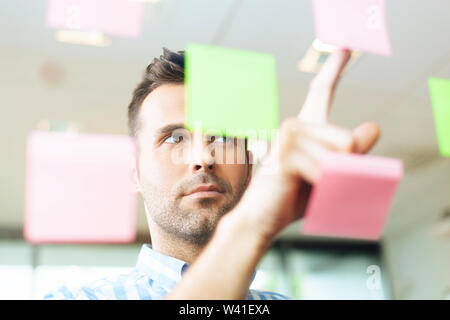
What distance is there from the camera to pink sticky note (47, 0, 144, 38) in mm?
419

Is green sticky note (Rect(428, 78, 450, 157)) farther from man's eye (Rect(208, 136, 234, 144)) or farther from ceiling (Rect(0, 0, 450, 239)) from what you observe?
man's eye (Rect(208, 136, 234, 144))

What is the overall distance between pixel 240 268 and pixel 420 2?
0.65m

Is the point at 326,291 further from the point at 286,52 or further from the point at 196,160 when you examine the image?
the point at 196,160

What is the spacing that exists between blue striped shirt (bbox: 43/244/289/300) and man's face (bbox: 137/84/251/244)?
33 millimetres

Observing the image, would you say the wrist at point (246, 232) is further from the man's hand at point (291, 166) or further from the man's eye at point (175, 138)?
the man's eye at point (175, 138)

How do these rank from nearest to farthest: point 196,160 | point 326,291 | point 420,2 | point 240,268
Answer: point 240,268
point 196,160
point 420,2
point 326,291

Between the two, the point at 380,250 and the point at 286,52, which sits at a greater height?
the point at 286,52

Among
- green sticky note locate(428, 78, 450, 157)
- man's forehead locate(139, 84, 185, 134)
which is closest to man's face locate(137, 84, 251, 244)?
man's forehead locate(139, 84, 185, 134)

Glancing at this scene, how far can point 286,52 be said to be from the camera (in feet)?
2.17

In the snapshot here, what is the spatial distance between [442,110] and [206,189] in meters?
0.28

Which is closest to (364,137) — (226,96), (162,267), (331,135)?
(331,135)

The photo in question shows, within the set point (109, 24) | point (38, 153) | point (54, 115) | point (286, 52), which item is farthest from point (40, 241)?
point (54, 115)

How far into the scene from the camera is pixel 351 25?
1.48 ft

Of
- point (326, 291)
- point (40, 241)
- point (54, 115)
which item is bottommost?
point (326, 291)
